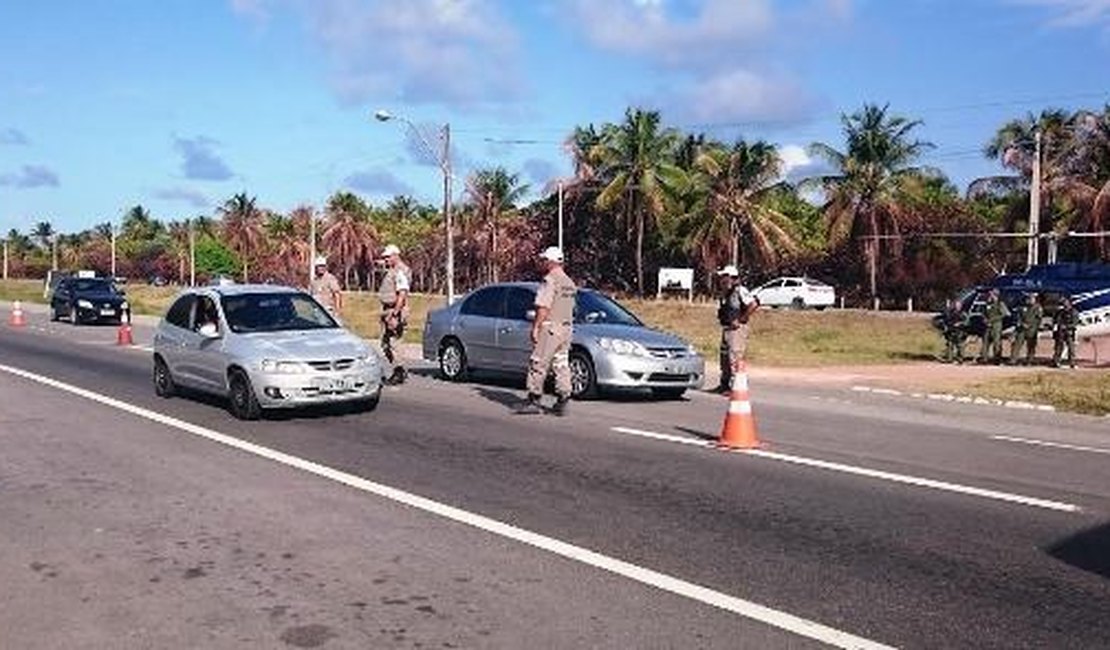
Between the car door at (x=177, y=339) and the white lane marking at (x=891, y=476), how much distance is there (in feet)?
17.7

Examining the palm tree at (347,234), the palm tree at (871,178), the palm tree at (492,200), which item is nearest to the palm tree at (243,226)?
the palm tree at (347,234)

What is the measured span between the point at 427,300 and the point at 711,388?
129 feet

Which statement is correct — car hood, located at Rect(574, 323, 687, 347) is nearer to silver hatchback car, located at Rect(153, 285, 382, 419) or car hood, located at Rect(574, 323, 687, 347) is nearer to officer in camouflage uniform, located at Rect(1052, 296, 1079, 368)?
silver hatchback car, located at Rect(153, 285, 382, 419)

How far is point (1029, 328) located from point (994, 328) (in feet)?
2.31

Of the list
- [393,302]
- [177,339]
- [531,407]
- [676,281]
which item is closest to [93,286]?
[393,302]

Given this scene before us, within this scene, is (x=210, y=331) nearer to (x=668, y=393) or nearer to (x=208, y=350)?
(x=208, y=350)

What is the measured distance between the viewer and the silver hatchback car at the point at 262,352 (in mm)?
12180

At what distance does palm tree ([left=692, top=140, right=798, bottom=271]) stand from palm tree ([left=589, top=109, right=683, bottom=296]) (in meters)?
1.93

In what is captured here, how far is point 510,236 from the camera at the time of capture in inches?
2884

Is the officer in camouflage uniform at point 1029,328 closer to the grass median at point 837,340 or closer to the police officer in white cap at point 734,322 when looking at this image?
the grass median at point 837,340

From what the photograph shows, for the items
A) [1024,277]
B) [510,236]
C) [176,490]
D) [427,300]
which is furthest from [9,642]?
[510,236]

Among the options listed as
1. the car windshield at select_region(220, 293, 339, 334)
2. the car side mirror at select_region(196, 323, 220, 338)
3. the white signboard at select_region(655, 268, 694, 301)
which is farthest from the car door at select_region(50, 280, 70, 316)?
the white signboard at select_region(655, 268, 694, 301)

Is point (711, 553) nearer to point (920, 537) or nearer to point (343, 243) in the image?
point (920, 537)

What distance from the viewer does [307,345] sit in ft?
41.1
